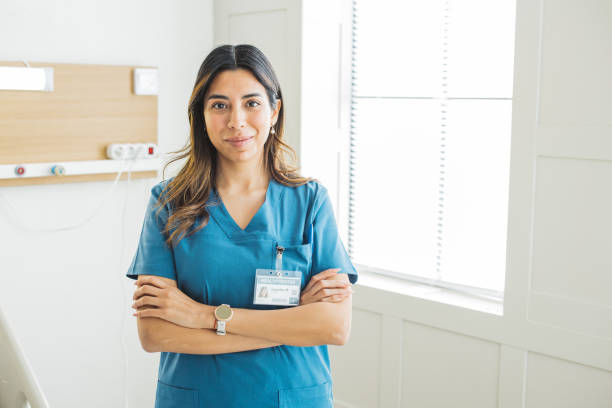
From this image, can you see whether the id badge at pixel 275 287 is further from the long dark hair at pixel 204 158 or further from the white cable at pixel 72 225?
the white cable at pixel 72 225

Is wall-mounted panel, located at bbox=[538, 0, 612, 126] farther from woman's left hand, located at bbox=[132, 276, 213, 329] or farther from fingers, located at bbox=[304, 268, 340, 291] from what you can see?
woman's left hand, located at bbox=[132, 276, 213, 329]

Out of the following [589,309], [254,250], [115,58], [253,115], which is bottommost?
[589,309]

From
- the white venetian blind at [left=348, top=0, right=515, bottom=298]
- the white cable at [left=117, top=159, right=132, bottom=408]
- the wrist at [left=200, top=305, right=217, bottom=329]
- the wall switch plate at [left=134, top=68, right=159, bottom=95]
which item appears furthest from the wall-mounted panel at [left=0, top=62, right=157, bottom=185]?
the wrist at [left=200, top=305, right=217, bottom=329]

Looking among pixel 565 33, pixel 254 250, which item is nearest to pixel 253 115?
pixel 254 250

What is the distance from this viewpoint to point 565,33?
2227 millimetres

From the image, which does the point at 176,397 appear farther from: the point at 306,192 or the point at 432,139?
the point at 432,139

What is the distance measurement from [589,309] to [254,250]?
3.93 feet

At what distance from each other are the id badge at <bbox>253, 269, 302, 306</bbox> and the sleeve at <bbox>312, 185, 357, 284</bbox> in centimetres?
8

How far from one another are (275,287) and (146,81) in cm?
164

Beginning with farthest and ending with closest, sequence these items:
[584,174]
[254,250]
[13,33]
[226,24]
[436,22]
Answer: [226,24] → [436,22] → [13,33] → [584,174] → [254,250]

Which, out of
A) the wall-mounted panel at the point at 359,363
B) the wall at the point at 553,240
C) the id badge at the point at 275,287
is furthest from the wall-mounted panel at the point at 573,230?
the id badge at the point at 275,287

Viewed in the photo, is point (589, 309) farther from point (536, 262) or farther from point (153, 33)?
point (153, 33)

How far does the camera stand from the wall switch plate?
9.79 ft

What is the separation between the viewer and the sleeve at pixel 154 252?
1706 mm
